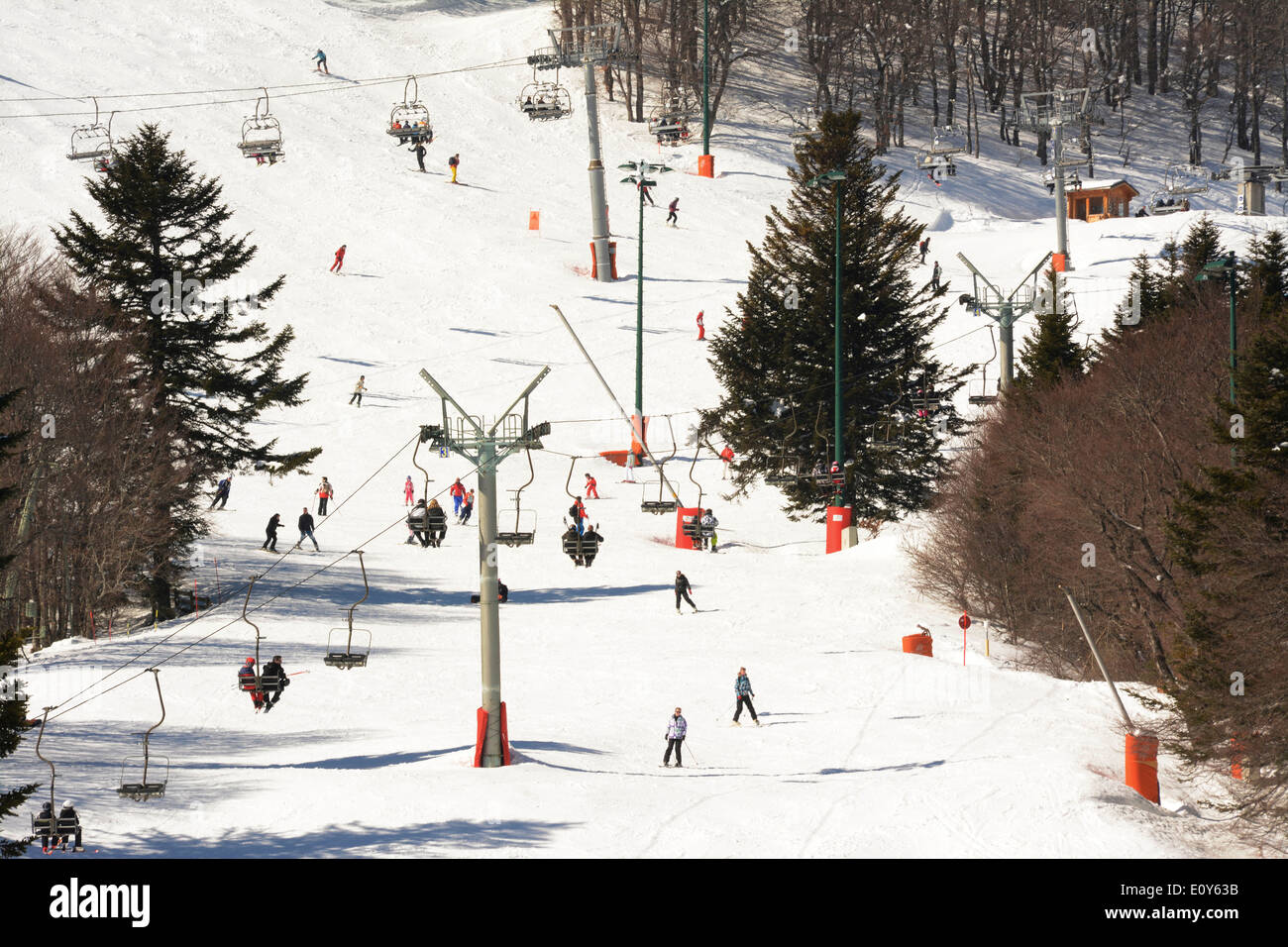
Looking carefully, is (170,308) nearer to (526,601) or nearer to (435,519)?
(435,519)

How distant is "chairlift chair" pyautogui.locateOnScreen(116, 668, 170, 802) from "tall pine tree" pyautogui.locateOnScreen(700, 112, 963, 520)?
2462 centimetres

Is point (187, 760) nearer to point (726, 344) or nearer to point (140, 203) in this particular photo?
point (140, 203)

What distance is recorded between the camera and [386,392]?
55438 millimetres

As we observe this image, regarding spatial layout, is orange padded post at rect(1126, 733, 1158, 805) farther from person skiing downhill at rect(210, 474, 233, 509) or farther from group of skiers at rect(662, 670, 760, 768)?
person skiing downhill at rect(210, 474, 233, 509)

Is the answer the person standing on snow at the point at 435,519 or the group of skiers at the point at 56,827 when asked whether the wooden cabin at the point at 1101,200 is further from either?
the group of skiers at the point at 56,827

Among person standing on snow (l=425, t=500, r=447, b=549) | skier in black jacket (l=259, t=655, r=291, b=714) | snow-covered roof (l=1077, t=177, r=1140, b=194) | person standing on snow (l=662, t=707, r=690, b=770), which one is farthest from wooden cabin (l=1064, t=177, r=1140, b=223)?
skier in black jacket (l=259, t=655, r=291, b=714)

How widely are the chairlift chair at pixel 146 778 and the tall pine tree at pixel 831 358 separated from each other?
80.8 feet

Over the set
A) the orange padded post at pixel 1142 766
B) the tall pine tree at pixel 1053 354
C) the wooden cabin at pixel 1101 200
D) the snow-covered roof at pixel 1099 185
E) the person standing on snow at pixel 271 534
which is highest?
the snow-covered roof at pixel 1099 185

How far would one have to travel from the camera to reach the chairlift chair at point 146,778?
2119 centimetres

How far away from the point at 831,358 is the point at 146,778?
29.4 m

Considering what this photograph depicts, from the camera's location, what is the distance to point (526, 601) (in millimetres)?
35781

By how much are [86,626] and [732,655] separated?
14.7 m

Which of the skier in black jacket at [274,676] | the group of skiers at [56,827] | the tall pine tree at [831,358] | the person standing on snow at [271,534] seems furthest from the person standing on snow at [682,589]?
the group of skiers at [56,827]
